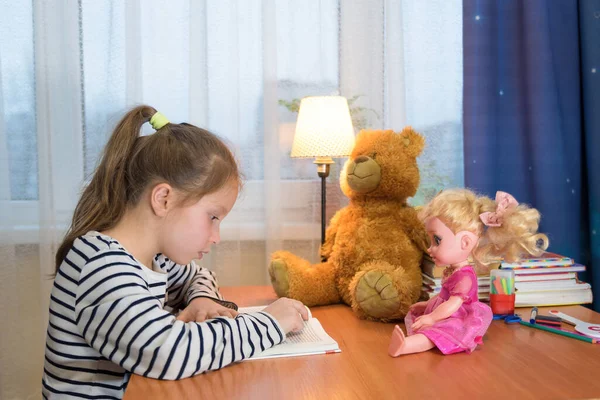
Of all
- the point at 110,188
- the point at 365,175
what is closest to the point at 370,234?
the point at 365,175

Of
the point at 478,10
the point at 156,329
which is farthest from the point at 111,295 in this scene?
the point at 478,10

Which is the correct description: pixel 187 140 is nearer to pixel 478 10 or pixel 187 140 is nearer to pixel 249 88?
pixel 249 88

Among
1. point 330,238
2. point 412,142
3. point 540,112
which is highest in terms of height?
point 540,112

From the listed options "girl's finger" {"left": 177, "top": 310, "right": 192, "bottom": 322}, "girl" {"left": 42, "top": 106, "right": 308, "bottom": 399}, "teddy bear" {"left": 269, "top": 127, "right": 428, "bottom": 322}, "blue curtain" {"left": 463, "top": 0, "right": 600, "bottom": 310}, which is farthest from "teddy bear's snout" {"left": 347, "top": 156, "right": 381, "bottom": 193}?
"blue curtain" {"left": 463, "top": 0, "right": 600, "bottom": 310}

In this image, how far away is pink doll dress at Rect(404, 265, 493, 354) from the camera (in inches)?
39.2

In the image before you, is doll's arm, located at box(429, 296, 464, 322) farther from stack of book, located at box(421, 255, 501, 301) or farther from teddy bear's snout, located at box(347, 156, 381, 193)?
teddy bear's snout, located at box(347, 156, 381, 193)

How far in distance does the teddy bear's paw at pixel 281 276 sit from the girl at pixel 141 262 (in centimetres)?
25

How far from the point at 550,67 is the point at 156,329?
142 centimetres

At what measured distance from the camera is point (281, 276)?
1.37 m

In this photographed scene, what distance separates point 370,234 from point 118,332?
2.06ft

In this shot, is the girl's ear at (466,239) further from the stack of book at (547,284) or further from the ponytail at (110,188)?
the ponytail at (110,188)

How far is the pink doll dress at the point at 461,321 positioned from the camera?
100cm

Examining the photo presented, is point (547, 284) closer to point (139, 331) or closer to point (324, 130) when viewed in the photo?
point (324, 130)

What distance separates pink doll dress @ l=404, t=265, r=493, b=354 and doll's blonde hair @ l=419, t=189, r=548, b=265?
0.08 metres
